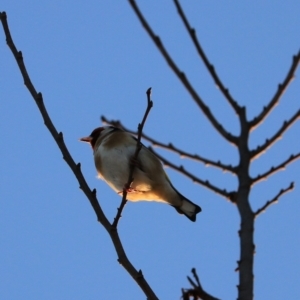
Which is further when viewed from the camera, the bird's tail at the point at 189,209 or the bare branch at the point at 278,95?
the bird's tail at the point at 189,209

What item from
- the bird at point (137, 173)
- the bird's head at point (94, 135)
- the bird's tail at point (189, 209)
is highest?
the bird's head at point (94, 135)

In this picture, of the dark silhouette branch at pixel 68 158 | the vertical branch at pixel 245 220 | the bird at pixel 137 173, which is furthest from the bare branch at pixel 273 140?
the bird at pixel 137 173

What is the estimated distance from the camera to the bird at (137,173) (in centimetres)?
476

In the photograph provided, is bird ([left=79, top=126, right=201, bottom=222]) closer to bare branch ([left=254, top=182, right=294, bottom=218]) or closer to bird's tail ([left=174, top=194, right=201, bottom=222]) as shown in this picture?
bird's tail ([left=174, top=194, right=201, bottom=222])

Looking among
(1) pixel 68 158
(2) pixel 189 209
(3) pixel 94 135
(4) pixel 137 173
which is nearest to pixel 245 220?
(1) pixel 68 158

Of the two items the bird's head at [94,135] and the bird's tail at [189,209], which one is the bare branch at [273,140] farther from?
the bird's head at [94,135]

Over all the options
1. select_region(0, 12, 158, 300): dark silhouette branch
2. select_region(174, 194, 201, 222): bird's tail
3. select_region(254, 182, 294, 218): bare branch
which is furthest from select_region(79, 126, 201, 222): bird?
select_region(254, 182, 294, 218): bare branch

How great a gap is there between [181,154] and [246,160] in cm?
30

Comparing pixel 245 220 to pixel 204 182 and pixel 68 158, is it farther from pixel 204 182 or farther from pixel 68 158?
pixel 68 158

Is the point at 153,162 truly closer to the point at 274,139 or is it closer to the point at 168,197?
the point at 168,197

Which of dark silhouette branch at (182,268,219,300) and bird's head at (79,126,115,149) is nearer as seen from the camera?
dark silhouette branch at (182,268,219,300)

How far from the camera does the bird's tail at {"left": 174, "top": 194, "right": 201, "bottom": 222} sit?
5.04m

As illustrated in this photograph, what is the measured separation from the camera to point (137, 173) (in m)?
4.77

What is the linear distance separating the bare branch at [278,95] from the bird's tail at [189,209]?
2.85m
